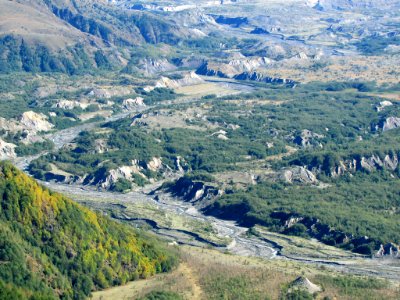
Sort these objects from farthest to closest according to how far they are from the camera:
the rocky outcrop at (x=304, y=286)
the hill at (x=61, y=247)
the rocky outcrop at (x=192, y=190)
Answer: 1. the rocky outcrop at (x=192, y=190)
2. the rocky outcrop at (x=304, y=286)
3. the hill at (x=61, y=247)

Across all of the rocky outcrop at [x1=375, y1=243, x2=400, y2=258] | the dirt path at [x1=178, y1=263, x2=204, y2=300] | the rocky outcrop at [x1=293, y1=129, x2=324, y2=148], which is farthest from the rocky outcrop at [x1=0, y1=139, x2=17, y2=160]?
the rocky outcrop at [x1=375, y1=243, x2=400, y2=258]

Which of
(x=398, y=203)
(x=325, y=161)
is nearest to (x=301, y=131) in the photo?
(x=325, y=161)

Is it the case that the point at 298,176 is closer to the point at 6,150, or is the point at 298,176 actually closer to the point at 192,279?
the point at 192,279

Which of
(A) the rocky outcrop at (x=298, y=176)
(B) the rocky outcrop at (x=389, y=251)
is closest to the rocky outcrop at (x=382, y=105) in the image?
(A) the rocky outcrop at (x=298, y=176)

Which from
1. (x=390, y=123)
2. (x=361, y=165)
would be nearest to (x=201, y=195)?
(x=361, y=165)

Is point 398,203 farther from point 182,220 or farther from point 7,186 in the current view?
point 7,186

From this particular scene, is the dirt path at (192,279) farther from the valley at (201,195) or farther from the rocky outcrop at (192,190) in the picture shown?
the rocky outcrop at (192,190)

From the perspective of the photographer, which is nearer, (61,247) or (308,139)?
(61,247)

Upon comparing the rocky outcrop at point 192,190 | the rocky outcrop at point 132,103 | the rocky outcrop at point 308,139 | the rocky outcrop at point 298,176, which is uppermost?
the rocky outcrop at point 298,176
